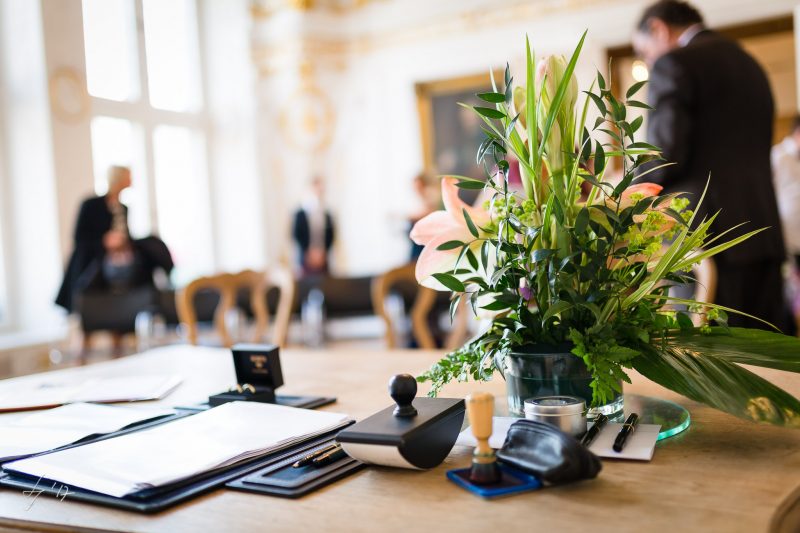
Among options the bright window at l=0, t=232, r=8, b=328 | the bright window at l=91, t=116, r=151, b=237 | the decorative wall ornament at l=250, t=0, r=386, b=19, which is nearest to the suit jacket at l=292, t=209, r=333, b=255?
the bright window at l=91, t=116, r=151, b=237

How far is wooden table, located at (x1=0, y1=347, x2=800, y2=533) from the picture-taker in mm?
650

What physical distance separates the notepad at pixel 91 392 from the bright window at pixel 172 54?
6.36 m

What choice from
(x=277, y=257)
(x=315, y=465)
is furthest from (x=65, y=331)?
(x=315, y=465)

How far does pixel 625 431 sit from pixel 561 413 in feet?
0.29

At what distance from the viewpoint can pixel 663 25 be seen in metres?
2.40

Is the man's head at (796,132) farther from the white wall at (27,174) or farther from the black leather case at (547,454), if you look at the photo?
the white wall at (27,174)

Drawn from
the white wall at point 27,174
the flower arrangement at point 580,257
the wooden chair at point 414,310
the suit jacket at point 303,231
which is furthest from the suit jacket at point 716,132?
the suit jacket at point 303,231

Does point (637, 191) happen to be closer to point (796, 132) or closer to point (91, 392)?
point (91, 392)

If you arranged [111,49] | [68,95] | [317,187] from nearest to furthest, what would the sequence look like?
[68,95]
[111,49]
[317,187]

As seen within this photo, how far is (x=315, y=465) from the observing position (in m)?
0.85

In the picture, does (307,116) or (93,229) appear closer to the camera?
(93,229)

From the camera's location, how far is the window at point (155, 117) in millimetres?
6805

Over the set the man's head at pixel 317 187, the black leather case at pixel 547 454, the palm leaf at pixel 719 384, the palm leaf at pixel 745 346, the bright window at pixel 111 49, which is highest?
the bright window at pixel 111 49

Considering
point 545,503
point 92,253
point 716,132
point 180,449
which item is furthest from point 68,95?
point 545,503
